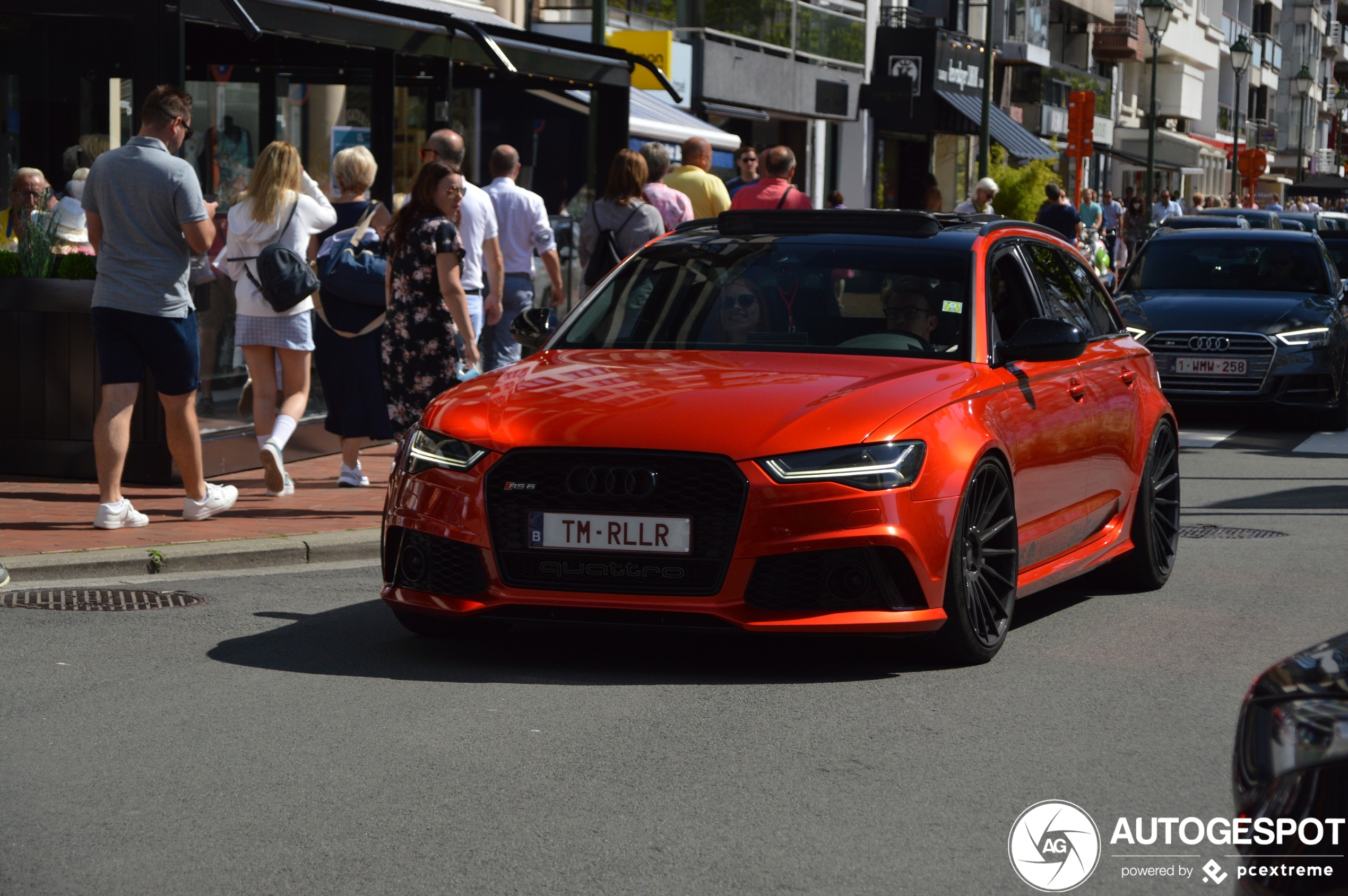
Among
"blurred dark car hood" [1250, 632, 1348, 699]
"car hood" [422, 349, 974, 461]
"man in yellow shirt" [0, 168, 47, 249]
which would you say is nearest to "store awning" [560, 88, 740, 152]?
"man in yellow shirt" [0, 168, 47, 249]

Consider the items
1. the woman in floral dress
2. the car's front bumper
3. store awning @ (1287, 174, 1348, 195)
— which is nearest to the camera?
the car's front bumper

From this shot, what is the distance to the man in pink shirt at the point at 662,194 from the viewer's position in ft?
47.2

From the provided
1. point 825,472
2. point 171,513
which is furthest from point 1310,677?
point 171,513

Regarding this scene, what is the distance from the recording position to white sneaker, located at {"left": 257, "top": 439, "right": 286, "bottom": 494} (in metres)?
10.8

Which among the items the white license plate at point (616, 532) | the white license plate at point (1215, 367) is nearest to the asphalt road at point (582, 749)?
the white license plate at point (616, 532)

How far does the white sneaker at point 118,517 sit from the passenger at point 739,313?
347 cm

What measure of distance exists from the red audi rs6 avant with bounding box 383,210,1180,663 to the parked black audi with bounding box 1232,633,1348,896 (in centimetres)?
319

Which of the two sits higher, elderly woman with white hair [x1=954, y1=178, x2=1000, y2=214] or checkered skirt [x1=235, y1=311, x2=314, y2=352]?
elderly woman with white hair [x1=954, y1=178, x2=1000, y2=214]

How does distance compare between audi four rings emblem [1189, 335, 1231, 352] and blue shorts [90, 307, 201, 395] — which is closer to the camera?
blue shorts [90, 307, 201, 395]

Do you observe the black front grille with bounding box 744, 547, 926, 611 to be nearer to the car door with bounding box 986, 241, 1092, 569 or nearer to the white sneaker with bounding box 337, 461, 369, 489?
the car door with bounding box 986, 241, 1092, 569

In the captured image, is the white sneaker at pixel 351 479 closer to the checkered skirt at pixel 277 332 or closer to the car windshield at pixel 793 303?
the checkered skirt at pixel 277 332

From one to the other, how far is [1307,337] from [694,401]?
427 inches

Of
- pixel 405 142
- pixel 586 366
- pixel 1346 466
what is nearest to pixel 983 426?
pixel 586 366

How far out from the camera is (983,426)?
22.6 ft
